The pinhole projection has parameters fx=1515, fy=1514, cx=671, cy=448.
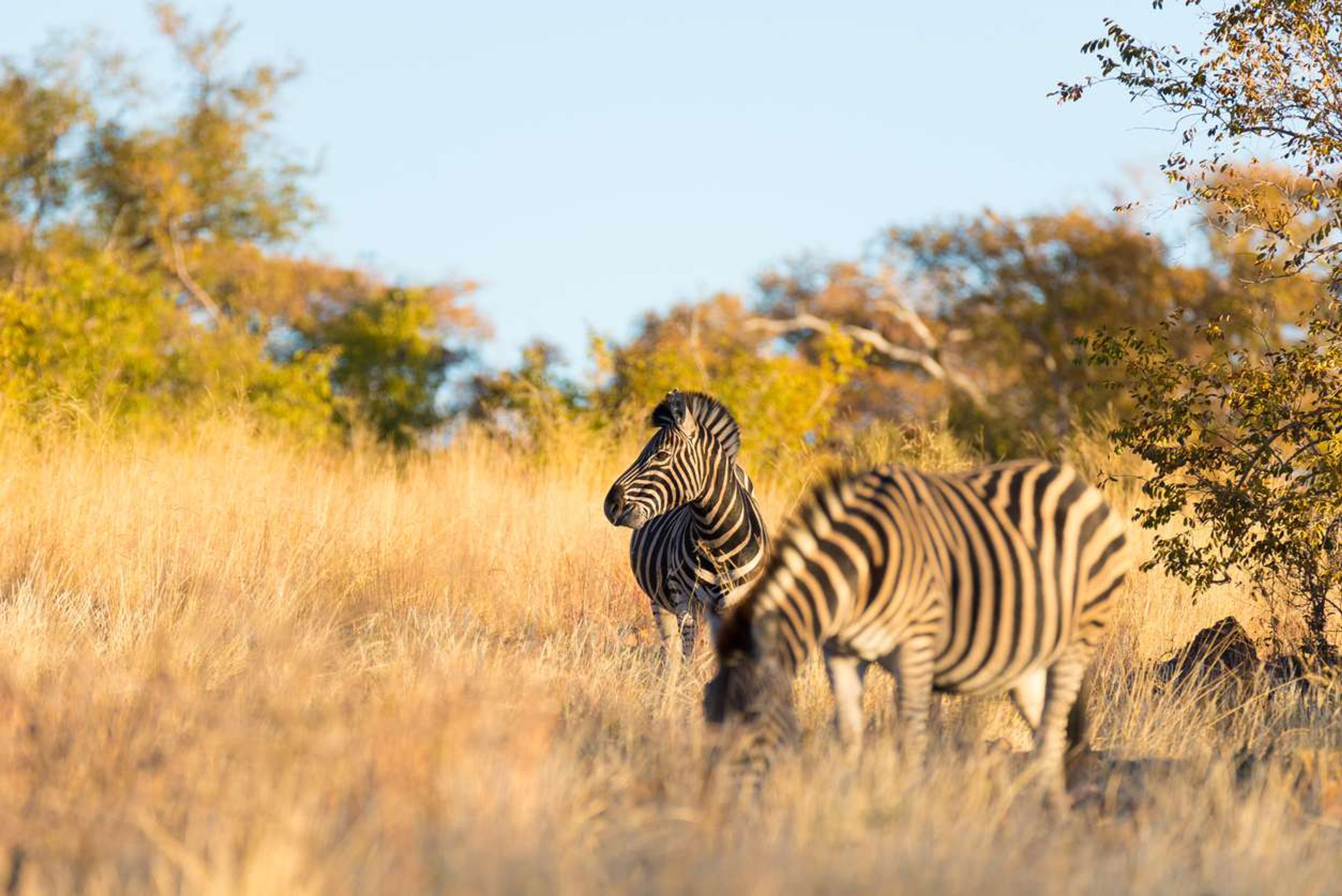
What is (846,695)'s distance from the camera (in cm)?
497

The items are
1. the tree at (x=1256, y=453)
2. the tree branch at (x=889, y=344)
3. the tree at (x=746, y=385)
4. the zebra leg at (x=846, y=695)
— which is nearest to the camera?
the zebra leg at (x=846, y=695)

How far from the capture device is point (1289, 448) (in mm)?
11352

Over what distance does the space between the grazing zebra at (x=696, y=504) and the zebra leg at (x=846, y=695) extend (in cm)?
203

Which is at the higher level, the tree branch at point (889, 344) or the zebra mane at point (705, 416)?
the tree branch at point (889, 344)

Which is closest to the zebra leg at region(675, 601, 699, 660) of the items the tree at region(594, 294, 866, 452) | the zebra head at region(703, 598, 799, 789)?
the zebra head at region(703, 598, 799, 789)

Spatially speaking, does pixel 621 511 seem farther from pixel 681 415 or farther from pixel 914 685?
pixel 914 685

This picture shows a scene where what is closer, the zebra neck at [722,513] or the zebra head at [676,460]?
the zebra head at [676,460]

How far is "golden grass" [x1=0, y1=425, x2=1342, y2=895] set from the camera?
366 centimetres

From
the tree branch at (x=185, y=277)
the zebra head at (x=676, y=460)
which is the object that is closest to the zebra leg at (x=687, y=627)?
the zebra head at (x=676, y=460)

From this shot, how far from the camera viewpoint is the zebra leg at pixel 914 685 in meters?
4.80

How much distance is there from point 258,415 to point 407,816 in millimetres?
15727

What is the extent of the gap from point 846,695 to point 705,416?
281 centimetres

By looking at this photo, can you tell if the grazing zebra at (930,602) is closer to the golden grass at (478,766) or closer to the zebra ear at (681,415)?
the golden grass at (478,766)

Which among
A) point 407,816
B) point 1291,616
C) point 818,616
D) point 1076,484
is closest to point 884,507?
point 818,616
